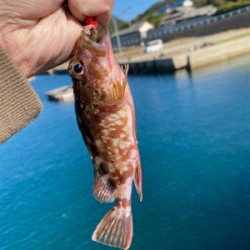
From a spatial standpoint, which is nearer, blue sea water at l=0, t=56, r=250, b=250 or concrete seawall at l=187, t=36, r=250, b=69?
blue sea water at l=0, t=56, r=250, b=250

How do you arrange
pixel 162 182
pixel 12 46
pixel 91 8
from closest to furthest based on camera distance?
pixel 91 8 → pixel 12 46 → pixel 162 182

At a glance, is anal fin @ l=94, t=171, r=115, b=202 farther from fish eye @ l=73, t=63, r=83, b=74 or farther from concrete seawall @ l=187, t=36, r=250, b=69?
concrete seawall @ l=187, t=36, r=250, b=69

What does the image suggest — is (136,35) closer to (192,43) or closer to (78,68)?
(192,43)

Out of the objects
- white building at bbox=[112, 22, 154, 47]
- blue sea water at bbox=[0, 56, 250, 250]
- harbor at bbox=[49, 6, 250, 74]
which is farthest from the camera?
white building at bbox=[112, 22, 154, 47]

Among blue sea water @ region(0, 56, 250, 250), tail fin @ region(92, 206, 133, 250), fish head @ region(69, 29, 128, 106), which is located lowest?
blue sea water @ region(0, 56, 250, 250)

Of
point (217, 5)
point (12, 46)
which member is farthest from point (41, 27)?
point (217, 5)

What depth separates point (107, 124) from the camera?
2387 mm

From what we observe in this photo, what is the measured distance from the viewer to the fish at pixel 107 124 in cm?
222

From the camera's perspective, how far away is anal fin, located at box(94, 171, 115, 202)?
8.27 feet

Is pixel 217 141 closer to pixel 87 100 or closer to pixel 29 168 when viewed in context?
pixel 29 168

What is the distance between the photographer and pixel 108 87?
7.48ft

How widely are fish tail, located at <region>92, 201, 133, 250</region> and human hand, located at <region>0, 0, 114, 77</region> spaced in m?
1.06

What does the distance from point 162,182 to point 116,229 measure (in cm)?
1125

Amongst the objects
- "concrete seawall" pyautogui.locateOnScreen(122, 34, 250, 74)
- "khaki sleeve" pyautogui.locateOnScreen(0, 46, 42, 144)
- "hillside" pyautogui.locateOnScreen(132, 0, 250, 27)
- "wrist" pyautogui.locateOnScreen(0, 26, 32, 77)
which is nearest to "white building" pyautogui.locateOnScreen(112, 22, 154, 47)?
"hillside" pyautogui.locateOnScreen(132, 0, 250, 27)
